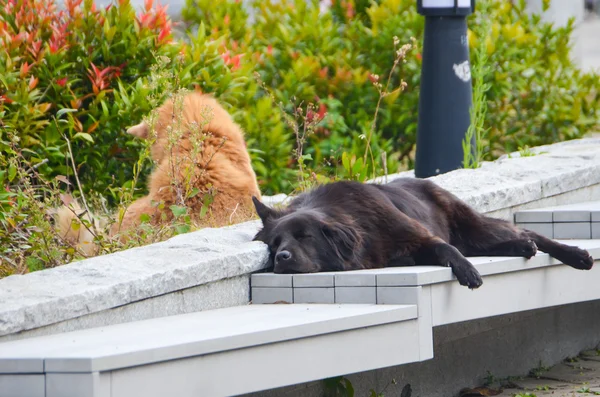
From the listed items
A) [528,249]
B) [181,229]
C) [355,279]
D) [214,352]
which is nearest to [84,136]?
[181,229]

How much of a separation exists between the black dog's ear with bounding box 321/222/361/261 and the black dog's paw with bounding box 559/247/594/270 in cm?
116

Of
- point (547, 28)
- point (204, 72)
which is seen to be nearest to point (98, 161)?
point (204, 72)

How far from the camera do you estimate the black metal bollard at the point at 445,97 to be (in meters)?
7.31

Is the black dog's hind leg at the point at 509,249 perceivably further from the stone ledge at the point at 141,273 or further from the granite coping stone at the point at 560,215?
the granite coping stone at the point at 560,215

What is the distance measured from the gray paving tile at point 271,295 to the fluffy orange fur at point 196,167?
1171mm

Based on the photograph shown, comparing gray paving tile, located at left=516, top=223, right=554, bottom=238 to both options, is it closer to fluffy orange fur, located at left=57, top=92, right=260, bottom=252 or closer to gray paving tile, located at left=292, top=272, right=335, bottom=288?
fluffy orange fur, located at left=57, top=92, right=260, bottom=252

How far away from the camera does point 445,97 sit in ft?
24.0

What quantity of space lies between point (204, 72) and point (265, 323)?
12.2 ft

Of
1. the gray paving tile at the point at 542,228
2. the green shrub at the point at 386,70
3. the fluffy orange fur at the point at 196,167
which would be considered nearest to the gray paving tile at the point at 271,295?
the fluffy orange fur at the point at 196,167

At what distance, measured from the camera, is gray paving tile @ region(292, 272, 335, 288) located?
4.48 metres

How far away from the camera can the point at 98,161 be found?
7000 mm

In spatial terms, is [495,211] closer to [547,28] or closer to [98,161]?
[98,161]

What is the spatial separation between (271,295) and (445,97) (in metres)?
3.15

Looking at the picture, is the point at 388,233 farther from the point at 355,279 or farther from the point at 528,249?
the point at 528,249
